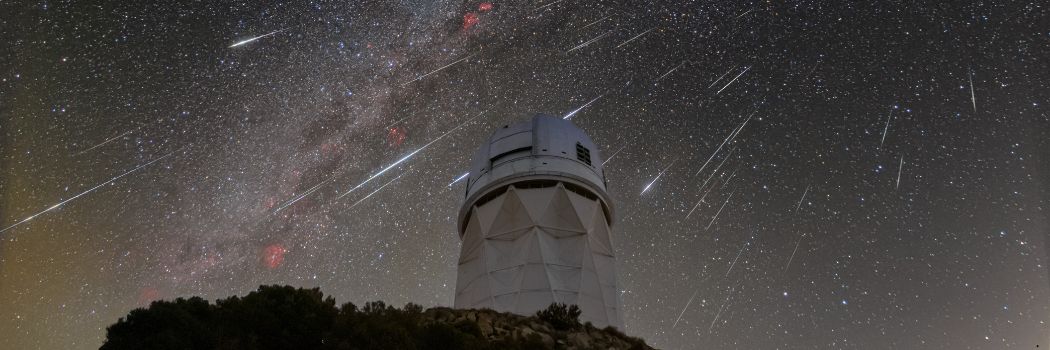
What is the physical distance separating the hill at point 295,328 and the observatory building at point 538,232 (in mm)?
5962

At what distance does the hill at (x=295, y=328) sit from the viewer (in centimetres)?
1122

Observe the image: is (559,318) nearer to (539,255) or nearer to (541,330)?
(541,330)

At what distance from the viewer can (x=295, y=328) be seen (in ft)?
39.6

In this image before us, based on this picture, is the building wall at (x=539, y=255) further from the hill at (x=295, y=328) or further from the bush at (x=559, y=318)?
the hill at (x=295, y=328)

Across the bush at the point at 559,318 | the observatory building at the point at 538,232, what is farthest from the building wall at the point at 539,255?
the bush at the point at 559,318

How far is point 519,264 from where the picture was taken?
21359 millimetres

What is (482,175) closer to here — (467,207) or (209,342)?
(467,207)

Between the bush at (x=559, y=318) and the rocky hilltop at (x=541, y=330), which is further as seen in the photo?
the bush at (x=559, y=318)

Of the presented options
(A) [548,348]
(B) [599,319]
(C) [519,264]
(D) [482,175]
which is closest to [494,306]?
(C) [519,264]

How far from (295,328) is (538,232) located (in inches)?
412

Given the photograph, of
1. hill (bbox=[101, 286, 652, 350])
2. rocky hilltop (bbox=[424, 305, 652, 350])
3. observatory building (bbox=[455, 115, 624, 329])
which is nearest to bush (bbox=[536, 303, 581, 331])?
rocky hilltop (bbox=[424, 305, 652, 350])

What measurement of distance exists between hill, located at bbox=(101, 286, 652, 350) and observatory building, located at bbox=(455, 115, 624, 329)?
596 cm

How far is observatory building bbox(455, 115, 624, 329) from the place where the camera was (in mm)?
20891

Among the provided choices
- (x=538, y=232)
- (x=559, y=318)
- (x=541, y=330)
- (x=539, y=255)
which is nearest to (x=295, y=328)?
(x=541, y=330)
